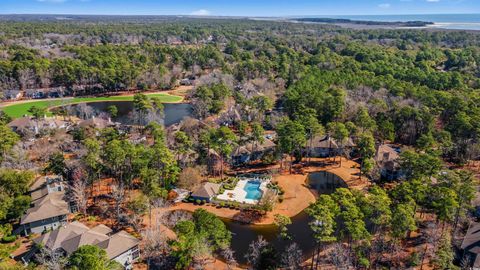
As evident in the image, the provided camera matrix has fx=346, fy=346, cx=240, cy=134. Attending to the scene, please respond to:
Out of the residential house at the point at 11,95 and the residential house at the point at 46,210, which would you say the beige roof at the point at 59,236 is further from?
the residential house at the point at 11,95

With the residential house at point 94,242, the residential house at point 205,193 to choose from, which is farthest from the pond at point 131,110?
the residential house at point 94,242

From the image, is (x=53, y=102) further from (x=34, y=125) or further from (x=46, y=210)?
(x=46, y=210)

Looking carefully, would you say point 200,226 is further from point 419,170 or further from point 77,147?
point 77,147

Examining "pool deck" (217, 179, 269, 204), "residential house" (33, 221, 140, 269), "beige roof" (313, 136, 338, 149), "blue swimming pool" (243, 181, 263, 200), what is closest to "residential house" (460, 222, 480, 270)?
"pool deck" (217, 179, 269, 204)

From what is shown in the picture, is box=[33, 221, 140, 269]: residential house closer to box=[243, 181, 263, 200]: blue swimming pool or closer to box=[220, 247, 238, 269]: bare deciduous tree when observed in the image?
box=[220, 247, 238, 269]: bare deciduous tree

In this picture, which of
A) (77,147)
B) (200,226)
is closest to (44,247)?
(200,226)

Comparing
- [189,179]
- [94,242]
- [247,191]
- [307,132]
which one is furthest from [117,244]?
[307,132]
